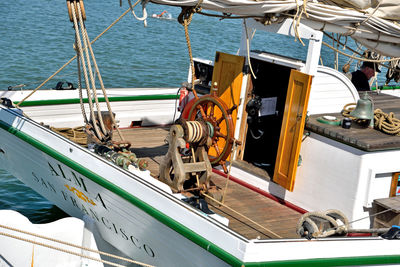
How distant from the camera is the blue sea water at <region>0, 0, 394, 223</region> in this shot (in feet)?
78.5

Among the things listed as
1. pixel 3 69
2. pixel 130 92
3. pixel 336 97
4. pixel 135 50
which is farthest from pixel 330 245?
pixel 135 50

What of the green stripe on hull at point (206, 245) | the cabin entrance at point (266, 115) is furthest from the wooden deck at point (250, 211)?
the green stripe on hull at point (206, 245)

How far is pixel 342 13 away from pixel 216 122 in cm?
224

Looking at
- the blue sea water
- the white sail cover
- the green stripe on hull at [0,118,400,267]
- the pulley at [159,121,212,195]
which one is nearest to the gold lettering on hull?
the green stripe on hull at [0,118,400,267]

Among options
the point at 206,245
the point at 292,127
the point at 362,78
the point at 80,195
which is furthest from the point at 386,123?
the point at 80,195

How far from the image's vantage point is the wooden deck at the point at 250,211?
24.8ft

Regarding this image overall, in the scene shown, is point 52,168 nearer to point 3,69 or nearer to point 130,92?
point 130,92

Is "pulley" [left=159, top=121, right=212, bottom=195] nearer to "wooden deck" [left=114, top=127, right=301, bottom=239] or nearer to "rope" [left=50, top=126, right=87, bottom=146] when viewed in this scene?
"wooden deck" [left=114, top=127, right=301, bottom=239]

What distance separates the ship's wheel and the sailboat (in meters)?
0.02

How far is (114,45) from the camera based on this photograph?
1175 inches

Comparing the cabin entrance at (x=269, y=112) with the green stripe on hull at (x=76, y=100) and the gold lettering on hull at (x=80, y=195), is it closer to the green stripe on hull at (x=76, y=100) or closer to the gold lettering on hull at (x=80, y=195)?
the gold lettering on hull at (x=80, y=195)

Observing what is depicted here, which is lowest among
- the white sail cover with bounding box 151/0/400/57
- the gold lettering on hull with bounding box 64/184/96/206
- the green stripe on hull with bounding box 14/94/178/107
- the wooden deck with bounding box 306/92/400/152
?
the gold lettering on hull with bounding box 64/184/96/206

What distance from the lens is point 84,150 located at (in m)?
7.93

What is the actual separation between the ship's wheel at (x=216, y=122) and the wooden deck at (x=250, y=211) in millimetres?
505
